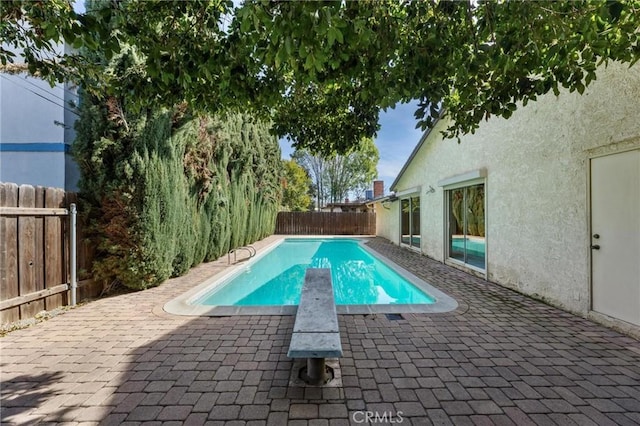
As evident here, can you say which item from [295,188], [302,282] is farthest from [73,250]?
[295,188]

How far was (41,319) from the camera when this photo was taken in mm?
4332

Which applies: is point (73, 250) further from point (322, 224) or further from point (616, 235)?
point (322, 224)

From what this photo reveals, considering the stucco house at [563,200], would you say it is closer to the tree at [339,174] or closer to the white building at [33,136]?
the white building at [33,136]

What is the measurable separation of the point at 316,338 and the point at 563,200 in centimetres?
483

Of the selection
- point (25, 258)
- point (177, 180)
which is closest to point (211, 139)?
point (177, 180)

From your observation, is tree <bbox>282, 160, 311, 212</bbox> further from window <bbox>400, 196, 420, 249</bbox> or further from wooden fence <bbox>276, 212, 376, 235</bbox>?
window <bbox>400, 196, 420, 249</bbox>

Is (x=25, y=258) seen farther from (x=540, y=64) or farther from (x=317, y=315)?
(x=540, y=64)

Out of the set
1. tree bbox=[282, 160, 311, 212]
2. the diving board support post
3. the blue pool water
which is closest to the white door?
the blue pool water

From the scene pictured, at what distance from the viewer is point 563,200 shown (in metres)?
4.91

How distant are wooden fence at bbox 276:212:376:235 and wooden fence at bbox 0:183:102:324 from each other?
16.5 meters

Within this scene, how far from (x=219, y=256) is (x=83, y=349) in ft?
22.3

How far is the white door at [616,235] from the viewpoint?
3.81 m

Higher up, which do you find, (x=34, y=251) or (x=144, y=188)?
(x=144, y=188)

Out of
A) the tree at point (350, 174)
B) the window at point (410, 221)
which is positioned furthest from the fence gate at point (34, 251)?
the tree at point (350, 174)
